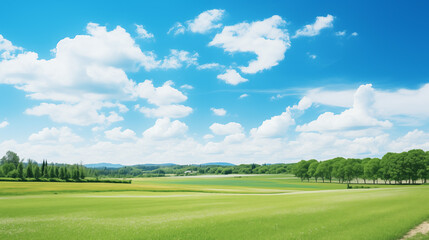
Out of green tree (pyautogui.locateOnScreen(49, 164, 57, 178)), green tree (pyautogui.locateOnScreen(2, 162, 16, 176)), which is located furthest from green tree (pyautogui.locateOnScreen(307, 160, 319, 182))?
green tree (pyautogui.locateOnScreen(2, 162, 16, 176))

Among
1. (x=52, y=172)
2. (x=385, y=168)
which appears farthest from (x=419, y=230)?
(x=52, y=172)

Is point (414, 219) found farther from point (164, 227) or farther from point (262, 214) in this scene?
point (164, 227)

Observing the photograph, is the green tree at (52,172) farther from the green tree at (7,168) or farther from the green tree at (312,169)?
the green tree at (312,169)

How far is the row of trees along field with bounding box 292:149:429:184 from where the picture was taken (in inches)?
4358

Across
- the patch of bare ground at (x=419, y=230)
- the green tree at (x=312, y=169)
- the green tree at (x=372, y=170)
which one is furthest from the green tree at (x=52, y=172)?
the patch of bare ground at (x=419, y=230)

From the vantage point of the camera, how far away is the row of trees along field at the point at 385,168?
110688 millimetres

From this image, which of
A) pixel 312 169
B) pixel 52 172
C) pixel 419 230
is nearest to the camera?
pixel 419 230

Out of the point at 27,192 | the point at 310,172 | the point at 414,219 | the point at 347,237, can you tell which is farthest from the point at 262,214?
the point at 310,172

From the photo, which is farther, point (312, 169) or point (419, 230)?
point (312, 169)

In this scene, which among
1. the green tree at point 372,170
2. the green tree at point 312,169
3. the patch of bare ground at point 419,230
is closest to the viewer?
the patch of bare ground at point 419,230

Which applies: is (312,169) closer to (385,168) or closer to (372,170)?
(372,170)

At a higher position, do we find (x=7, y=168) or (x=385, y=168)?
(x=385, y=168)

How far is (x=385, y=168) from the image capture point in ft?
384

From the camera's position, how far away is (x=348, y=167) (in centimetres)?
13238
